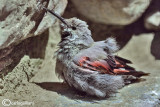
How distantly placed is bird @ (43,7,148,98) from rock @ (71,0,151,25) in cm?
100

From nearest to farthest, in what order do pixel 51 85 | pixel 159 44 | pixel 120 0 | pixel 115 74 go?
pixel 115 74 → pixel 51 85 → pixel 120 0 → pixel 159 44

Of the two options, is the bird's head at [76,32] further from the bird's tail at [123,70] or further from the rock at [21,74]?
the rock at [21,74]

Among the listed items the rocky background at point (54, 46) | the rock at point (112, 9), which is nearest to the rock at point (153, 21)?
the rocky background at point (54, 46)

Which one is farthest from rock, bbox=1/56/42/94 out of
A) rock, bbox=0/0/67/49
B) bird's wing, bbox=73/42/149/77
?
bird's wing, bbox=73/42/149/77

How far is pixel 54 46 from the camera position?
4375 millimetres

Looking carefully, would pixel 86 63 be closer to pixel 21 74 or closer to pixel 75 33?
pixel 75 33

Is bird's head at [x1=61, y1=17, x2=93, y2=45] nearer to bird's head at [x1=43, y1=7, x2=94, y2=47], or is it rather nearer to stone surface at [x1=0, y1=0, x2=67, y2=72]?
bird's head at [x1=43, y1=7, x2=94, y2=47]

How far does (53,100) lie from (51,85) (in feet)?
1.72

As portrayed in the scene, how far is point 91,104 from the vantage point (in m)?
3.20

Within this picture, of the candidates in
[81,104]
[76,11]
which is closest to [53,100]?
[81,104]

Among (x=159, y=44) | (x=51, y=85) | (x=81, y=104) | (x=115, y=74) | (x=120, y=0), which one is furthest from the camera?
(x=159, y=44)

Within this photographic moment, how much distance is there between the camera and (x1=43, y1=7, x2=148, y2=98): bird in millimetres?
3209

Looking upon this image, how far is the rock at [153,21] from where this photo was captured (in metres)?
4.75

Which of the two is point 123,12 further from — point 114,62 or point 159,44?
point 114,62
